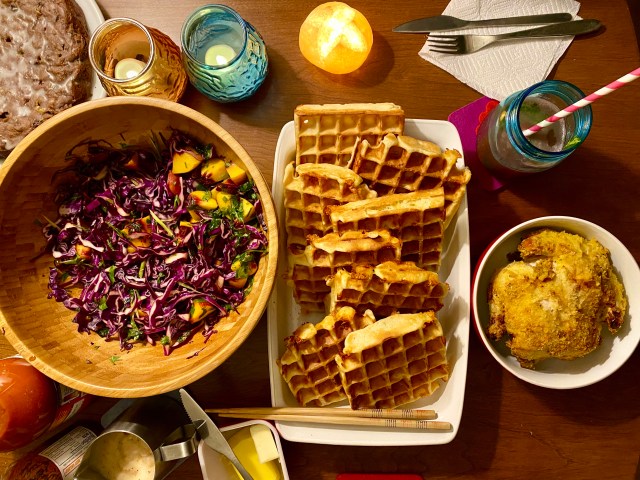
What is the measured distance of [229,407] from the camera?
161cm

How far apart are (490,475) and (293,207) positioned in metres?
1.08

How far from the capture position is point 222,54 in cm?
158

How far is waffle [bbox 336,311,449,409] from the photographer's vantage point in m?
1.38

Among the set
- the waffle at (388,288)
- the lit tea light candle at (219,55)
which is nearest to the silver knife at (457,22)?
the lit tea light candle at (219,55)

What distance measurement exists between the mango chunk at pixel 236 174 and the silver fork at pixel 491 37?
0.79m

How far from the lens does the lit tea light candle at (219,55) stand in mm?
1577

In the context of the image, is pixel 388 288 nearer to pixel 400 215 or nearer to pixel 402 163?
pixel 400 215

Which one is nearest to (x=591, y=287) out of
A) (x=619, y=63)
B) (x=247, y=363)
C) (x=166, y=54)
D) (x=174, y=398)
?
(x=619, y=63)

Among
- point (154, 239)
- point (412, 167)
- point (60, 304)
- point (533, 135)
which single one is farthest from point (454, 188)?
point (60, 304)

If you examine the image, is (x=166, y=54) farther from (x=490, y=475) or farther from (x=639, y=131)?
(x=490, y=475)

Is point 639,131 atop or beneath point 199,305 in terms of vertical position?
atop

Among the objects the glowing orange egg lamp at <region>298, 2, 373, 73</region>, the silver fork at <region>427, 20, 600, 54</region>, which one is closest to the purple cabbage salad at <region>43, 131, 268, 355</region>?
the glowing orange egg lamp at <region>298, 2, 373, 73</region>

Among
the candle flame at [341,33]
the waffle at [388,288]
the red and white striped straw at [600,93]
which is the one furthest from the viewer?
the candle flame at [341,33]

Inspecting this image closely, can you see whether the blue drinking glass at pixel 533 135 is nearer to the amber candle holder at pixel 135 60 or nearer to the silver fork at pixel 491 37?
the silver fork at pixel 491 37
